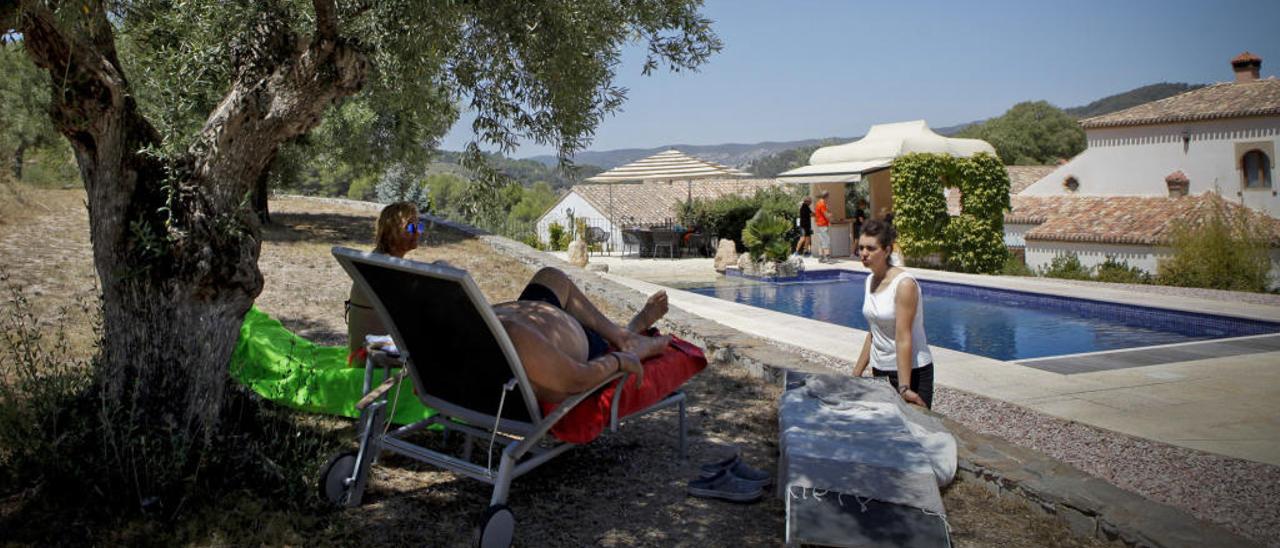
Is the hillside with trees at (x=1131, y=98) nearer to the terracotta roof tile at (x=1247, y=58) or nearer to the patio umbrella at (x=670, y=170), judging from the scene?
the terracotta roof tile at (x=1247, y=58)

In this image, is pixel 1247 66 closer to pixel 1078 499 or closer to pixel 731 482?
pixel 1078 499

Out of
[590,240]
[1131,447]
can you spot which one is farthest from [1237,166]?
[1131,447]

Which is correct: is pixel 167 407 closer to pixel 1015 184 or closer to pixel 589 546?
pixel 589 546

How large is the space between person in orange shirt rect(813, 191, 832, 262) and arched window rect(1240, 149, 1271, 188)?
423 inches

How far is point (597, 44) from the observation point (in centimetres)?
478

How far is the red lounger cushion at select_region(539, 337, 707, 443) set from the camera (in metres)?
3.20

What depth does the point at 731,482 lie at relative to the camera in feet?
11.6

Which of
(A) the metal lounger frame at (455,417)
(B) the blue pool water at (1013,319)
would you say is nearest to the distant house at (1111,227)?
(B) the blue pool water at (1013,319)

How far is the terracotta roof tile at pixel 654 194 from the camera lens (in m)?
31.8

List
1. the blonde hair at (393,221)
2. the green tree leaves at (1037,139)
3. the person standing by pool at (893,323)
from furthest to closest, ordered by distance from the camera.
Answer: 1. the green tree leaves at (1037,139)
2. the blonde hair at (393,221)
3. the person standing by pool at (893,323)

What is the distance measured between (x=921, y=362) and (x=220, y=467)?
3.04 metres

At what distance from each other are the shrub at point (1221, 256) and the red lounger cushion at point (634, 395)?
491 inches

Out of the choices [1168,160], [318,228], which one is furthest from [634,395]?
[1168,160]

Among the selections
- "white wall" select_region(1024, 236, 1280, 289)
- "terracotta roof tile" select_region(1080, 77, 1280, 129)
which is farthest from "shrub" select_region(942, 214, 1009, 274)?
"terracotta roof tile" select_region(1080, 77, 1280, 129)
